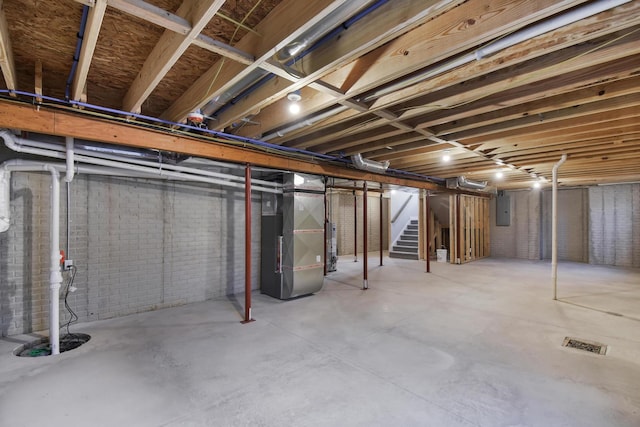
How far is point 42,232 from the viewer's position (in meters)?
3.42

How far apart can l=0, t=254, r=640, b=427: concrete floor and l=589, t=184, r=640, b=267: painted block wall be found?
4.73m

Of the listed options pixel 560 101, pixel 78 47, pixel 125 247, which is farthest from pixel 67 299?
pixel 560 101

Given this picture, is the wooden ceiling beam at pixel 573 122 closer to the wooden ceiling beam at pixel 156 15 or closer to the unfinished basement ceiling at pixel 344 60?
the unfinished basement ceiling at pixel 344 60

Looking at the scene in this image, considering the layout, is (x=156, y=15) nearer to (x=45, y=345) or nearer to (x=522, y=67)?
(x=522, y=67)

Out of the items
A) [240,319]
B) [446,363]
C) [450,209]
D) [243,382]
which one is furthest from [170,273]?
[450,209]

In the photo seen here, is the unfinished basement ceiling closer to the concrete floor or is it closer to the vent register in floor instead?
the concrete floor

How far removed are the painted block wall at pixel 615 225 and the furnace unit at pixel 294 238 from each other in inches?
323

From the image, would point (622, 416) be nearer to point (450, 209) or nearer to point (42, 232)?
point (42, 232)

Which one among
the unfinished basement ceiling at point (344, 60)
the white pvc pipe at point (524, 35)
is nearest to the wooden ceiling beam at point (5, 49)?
the unfinished basement ceiling at point (344, 60)

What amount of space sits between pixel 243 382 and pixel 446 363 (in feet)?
5.75

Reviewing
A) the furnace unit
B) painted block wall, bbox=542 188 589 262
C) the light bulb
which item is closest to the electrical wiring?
the furnace unit

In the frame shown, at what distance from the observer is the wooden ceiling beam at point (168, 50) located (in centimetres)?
145

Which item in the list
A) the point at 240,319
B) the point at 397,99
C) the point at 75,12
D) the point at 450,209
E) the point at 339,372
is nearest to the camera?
the point at 75,12

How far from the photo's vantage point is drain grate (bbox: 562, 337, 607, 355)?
298cm
